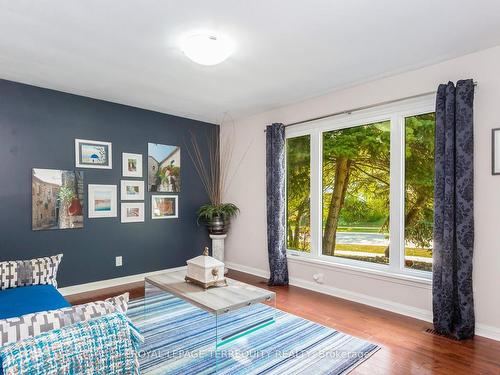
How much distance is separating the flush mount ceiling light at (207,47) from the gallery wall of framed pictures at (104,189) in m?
2.12

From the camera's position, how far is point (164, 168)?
4633 millimetres

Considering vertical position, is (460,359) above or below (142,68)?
below

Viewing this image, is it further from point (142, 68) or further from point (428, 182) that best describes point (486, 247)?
point (142, 68)

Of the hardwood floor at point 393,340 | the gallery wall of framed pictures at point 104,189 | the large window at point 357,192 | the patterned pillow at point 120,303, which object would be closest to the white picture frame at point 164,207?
the gallery wall of framed pictures at point 104,189

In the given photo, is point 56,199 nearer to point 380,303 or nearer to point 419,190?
point 380,303

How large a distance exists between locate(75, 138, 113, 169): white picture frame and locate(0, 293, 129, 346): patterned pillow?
9.94 ft

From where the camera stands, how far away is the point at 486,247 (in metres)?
2.64

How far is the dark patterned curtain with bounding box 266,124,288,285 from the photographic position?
4.16 meters

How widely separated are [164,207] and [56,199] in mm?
1388

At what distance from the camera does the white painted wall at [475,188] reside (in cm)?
262

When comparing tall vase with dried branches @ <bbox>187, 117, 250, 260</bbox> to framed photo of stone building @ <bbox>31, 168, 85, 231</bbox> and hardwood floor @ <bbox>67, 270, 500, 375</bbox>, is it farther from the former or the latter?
framed photo of stone building @ <bbox>31, 168, 85, 231</bbox>

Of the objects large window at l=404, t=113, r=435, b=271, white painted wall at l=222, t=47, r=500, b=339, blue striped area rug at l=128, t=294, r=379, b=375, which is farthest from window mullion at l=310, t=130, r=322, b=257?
blue striped area rug at l=128, t=294, r=379, b=375

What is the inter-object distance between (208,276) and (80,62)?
227cm

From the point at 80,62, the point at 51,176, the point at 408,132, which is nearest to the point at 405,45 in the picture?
the point at 408,132
